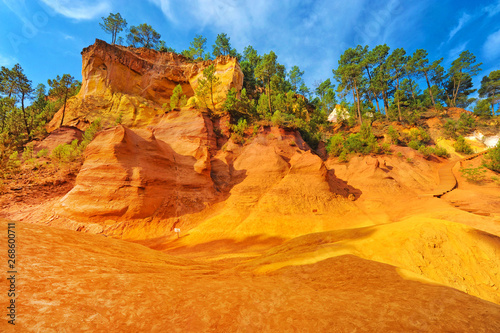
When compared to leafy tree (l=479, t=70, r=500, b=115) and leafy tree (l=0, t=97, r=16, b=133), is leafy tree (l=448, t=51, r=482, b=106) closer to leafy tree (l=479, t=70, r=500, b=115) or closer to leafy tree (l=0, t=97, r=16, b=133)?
leafy tree (l=479, t=70, r=500, b=115)

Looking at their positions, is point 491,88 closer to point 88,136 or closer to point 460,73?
point 460,73

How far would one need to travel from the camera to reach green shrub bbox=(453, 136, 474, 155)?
2464 cm

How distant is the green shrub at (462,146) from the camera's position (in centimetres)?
2464

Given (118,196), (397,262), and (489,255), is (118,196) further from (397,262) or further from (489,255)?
(489,255)

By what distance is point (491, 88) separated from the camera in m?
34.0

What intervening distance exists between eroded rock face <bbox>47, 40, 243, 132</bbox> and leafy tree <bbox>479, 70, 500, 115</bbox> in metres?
45.8

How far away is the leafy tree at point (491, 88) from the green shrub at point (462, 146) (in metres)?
15.5

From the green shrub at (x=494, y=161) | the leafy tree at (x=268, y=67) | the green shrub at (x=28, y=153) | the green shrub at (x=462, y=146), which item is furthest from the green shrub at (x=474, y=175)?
the green shrub at (x=28, y=153)

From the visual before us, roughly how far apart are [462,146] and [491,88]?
21.9 meters

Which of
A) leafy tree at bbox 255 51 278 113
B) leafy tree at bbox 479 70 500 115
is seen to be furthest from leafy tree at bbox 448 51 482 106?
leafy tree at bbox 255 51 278 113

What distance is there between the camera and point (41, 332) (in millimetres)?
1451

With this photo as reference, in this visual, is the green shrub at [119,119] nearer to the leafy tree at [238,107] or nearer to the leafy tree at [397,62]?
the leafy tree at [238,107]

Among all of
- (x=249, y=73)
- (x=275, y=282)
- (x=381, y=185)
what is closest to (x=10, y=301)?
(x=275, y=282)

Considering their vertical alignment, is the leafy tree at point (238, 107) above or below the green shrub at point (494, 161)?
above
